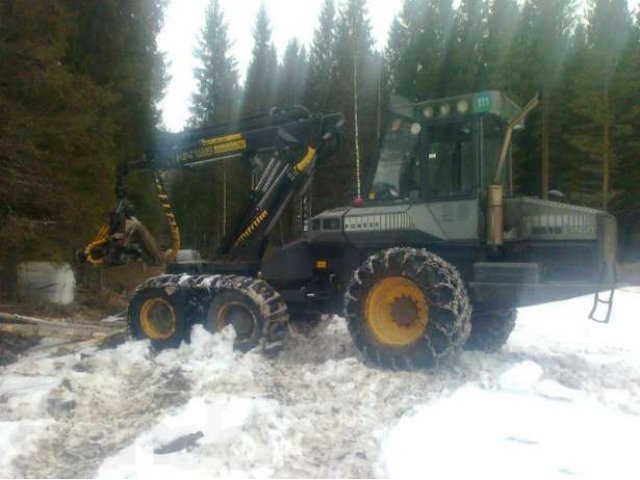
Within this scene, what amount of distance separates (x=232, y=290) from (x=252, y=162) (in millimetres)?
2188

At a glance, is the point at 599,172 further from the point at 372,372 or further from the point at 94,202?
the point at 372,372

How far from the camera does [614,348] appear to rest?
28.7ft

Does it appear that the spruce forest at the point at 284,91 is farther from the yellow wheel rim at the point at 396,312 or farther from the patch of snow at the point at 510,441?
the patch of snow at the point at 510,441

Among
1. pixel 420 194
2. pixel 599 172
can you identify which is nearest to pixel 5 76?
pixel 420 194

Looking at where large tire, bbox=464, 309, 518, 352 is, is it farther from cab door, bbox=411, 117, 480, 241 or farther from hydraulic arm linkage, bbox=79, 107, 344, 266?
hydraulic arm linkage, bbox=79, 107, 344, 266

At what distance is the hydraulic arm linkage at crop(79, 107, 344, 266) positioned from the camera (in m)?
9.30

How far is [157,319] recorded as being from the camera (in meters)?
9.11

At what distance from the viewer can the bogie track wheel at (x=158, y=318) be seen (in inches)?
348

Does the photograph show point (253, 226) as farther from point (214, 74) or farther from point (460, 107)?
point (214, 74)

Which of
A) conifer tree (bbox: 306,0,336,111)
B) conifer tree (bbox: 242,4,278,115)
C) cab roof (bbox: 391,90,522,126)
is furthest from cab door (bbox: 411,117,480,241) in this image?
conifer tree (bbox: 242,4,278,115)

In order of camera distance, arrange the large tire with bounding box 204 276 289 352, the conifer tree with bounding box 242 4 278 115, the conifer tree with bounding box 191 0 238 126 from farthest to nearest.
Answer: the conifer tree with bounding box 191 0 238 126 < the conifer tree with bounding box 242 4 278 115 < the large tire with bounding box 204 276 289 352

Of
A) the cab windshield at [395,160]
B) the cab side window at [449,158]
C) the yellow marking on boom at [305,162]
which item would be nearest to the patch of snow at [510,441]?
the cab side window at [449,158]

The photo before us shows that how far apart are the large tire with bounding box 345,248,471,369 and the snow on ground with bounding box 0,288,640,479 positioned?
25 centimetres

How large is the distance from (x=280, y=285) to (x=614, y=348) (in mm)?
4548
